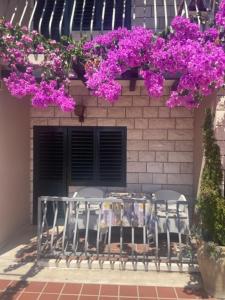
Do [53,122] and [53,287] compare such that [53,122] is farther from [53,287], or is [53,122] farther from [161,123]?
[53,287]

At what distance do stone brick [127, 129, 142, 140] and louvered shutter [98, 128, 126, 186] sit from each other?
0.11 metres

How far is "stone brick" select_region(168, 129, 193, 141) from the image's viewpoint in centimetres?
783

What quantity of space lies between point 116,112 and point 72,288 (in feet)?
13.2

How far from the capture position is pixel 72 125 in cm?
812

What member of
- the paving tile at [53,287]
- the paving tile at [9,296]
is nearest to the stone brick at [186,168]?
the paving tile at [53,287]

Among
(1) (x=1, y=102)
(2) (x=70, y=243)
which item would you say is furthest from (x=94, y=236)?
(1) (x=1, y=102)

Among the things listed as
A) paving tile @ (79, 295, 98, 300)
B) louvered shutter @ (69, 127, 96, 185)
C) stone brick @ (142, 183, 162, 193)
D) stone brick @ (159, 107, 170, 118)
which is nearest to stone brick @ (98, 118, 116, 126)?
louvered shutter @ (69, 127, 96, 185)

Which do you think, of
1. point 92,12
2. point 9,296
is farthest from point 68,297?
point 92,12

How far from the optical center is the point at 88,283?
5.15 metres

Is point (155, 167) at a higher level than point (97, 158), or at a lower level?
lower

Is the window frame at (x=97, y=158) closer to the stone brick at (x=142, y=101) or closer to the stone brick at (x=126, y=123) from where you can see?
the stone brick at (x=126, y=123)

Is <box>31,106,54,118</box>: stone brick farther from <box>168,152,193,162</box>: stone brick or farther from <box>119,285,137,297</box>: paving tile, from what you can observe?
<box>119,285,137,297</box>: paving tile

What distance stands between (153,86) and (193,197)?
12.1ft

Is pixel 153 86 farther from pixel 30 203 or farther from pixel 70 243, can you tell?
pixel 30 203
